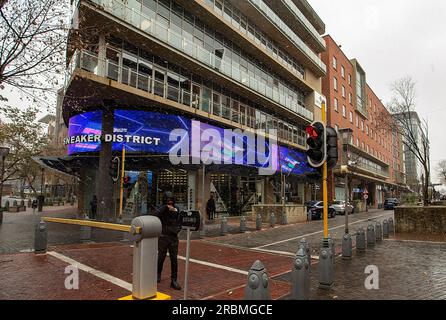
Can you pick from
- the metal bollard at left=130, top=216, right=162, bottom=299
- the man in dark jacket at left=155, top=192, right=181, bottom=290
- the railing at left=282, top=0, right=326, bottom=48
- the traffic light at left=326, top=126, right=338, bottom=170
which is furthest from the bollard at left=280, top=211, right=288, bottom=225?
the railing at left=282, top=0, right=326, bottom=48

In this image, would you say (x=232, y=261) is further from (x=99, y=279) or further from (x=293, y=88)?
(x=293, y=88)

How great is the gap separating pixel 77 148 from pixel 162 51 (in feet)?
25.5

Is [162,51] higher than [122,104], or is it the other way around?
[162,51]

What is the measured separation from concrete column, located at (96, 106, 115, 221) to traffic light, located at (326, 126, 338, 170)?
46.2 ft

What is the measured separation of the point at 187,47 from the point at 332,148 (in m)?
16.0

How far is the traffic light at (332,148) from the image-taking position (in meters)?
7.46

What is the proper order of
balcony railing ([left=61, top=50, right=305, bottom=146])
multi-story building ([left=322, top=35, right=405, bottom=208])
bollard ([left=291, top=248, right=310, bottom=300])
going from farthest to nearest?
multi-story building ([left=322, top=35, right=405, bottom=208]) → balcony railing ([left=61, top=50, right=305, bottom=146]) → bollard ([left=291, top=248, right=310, bottom=300])

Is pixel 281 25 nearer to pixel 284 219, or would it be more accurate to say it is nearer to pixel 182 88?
pixel 182 88

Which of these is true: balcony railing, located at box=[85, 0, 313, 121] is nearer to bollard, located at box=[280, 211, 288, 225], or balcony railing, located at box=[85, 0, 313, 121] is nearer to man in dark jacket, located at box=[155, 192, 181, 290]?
man in dark jacket, located at box=[155, 192, 181, 290]

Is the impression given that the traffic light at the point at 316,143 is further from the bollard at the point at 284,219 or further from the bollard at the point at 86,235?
the bollard at the point at 284,219

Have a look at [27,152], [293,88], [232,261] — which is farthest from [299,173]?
[27,152]

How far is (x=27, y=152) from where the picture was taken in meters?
33.7

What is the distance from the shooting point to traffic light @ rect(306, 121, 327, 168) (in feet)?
24.5

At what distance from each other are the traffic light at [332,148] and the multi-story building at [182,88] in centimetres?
648
